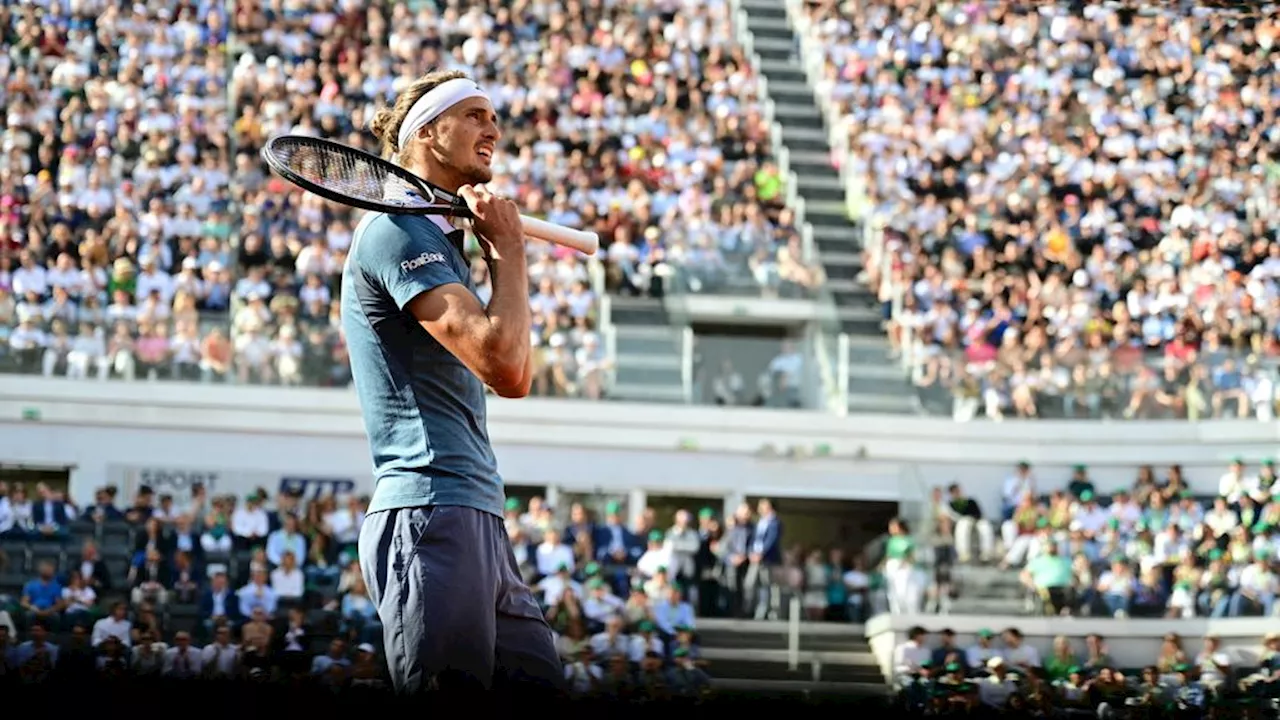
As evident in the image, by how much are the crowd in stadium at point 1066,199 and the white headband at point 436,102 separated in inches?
659

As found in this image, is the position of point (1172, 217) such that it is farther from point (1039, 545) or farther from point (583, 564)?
point (583, 564)

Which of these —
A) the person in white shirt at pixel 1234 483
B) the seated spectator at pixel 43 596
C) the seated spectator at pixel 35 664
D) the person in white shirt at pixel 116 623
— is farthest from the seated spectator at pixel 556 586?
the seated spectator at pixel 35 664

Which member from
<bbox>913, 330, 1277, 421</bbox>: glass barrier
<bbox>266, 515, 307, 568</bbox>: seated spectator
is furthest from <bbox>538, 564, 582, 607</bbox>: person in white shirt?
<bbox>913, 330, 1277, 421</bbox>: glass barrier

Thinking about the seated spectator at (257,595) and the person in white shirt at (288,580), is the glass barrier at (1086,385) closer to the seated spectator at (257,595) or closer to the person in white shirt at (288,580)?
the person in white shirt at (288,580)

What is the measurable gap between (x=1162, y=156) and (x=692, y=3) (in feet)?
20.1

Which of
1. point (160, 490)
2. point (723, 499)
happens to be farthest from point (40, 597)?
point (723, 499)

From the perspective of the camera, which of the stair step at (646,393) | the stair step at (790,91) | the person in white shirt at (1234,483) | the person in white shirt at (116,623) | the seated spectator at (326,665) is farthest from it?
the stair step at (790,91)

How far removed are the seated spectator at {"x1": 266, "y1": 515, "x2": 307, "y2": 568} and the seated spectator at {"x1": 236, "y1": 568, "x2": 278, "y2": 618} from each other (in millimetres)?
341

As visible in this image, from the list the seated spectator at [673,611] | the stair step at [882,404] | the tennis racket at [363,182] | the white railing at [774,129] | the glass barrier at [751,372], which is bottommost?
the seated spectator at [673,611]

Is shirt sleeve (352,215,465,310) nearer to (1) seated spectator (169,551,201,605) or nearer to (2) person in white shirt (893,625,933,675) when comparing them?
(2) person in white shirt (893,625,933,675)

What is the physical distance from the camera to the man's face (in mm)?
3992

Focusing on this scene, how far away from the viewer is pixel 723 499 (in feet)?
70.6

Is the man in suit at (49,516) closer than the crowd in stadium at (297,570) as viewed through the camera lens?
No

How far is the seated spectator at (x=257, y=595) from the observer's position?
15.3 metres
